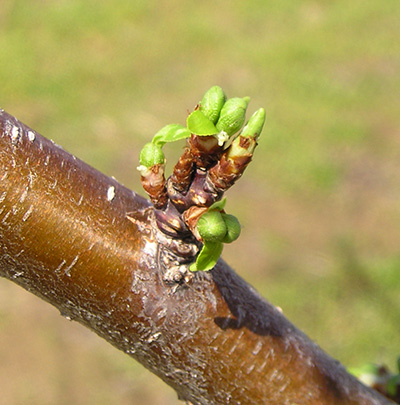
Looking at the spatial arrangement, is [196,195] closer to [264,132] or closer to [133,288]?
[133,288]

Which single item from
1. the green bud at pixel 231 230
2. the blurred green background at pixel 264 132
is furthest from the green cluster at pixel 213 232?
the blurred green background at pixel 264 132

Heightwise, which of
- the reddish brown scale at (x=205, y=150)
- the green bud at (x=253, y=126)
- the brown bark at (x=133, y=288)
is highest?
the green bud at (x=253, y=126)

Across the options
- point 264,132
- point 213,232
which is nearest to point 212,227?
point 213,232

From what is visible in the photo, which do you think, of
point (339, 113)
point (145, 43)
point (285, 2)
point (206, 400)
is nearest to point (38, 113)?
point (145, 43)

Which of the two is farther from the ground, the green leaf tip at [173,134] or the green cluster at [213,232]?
the green leaf tip at [173,134]

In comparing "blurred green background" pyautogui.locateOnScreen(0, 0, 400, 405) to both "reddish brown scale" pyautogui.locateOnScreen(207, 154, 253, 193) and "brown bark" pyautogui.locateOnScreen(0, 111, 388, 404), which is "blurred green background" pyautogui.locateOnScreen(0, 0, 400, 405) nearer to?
"brown bark" pyautogui.locateOnScreen(0, 111, 388, 404)

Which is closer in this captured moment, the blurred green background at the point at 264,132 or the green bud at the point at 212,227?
the green bud at the point at 212,227

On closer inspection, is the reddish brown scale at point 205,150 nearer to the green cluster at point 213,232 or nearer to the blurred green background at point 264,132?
the green cluster at point 213,232

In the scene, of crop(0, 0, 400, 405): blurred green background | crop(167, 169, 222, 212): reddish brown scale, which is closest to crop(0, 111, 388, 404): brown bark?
crop(167, 169, 222, 212): reddish brown scale
